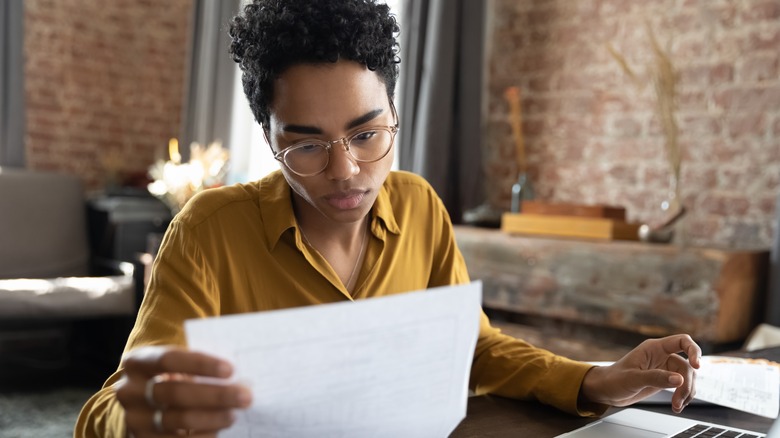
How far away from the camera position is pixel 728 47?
3.07 meters

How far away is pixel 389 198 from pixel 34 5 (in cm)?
375

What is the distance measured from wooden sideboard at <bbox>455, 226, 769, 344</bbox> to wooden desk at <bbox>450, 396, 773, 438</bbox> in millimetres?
1511

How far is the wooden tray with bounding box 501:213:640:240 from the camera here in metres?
2.84

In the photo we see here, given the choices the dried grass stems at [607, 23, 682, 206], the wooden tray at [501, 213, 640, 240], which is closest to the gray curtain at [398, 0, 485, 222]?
the wooden tray at [501, 213, 640, 240]

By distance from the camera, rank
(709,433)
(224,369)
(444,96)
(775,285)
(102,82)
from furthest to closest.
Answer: (102,82) → (444,96) → (775,285) → (709,433) → (224,369)

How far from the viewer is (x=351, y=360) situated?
71 centimetres

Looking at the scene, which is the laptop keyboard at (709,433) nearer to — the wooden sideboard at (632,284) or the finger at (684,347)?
the finger at (684,347)

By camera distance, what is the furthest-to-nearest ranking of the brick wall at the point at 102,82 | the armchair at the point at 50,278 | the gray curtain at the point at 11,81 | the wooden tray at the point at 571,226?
the brick wall at the point at 102,82
the gray curtain at the point at 11,81
the armchair at the point at 50,278
the wooden tray at the point at 571,226

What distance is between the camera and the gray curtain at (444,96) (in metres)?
3.75

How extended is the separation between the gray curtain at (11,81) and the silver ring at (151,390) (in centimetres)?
383

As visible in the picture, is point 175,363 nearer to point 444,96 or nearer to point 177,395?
point 177,395

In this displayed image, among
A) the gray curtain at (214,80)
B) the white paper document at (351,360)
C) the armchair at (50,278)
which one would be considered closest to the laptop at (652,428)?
the white paper document at (351,360)

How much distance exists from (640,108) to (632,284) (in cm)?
98

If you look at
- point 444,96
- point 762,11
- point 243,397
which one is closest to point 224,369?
point 243,397
